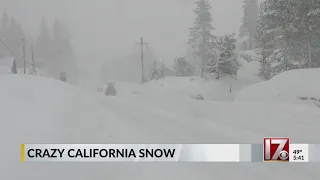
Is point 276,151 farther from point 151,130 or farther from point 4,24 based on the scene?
point 4,24

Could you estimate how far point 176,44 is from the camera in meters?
124

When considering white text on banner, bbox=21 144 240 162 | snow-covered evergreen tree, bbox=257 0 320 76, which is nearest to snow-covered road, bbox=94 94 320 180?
white text on banner, bbox=21 144 240 162

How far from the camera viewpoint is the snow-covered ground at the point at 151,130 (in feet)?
15.3

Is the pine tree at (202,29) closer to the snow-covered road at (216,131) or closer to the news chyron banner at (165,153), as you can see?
the snow-covered road at (216,131)

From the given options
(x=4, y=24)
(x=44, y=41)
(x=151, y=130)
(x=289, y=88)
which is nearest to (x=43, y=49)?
(x=44, y=41)

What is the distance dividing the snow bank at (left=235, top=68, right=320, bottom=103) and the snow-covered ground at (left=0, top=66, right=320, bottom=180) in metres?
3.19

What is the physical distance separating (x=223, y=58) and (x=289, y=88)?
1331 cm

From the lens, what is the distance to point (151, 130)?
7.75 m

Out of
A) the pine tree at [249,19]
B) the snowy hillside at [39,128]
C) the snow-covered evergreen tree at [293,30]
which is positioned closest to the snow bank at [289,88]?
the snow-covered evergreen tree at [293,30]

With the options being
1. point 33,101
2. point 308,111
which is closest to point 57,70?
point 33,101

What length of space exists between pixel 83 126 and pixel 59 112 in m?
1.24

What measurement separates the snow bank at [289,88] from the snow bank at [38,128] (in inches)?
400

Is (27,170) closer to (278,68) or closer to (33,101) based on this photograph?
(33,101)

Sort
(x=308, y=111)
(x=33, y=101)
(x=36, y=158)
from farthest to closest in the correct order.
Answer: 1. (x=308, y=111)
2. (x=33, y=101)
3. (x=36, y=158)
